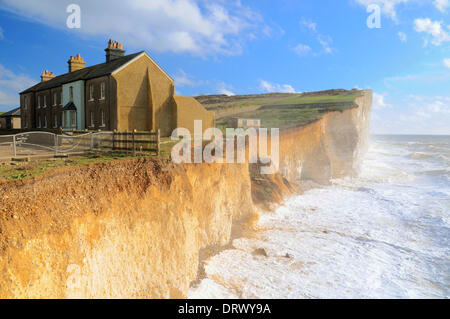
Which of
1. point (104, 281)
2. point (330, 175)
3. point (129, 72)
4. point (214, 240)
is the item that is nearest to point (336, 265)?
point (214, 240)

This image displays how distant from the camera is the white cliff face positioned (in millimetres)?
25109

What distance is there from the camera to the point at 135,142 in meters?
13.9

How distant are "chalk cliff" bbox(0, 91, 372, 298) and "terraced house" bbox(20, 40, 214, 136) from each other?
41.1 ft

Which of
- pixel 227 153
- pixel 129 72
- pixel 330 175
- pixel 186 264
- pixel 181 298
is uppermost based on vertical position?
pixel 129 72

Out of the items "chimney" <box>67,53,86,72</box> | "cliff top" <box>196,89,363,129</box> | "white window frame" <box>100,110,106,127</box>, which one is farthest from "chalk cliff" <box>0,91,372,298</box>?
"chimney" <box>67,53,86,72</box>

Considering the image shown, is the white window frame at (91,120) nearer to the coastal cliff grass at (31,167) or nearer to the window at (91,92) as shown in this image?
the window at (91,92)

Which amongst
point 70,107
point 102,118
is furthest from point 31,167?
point 70,107

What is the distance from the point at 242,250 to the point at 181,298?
163 inches

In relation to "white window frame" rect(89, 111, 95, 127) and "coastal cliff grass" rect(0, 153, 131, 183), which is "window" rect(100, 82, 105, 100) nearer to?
"white window frame" rect(89, 111, 95, 127)

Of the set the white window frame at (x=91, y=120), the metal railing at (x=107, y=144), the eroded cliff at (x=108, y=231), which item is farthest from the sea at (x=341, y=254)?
the white window frame at (x=91, y=120)

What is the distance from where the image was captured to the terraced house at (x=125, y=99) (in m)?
23.5

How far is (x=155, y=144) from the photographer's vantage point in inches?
534

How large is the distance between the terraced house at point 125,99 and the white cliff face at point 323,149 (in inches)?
367

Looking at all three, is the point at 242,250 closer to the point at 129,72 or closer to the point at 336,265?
the point at 336,265
